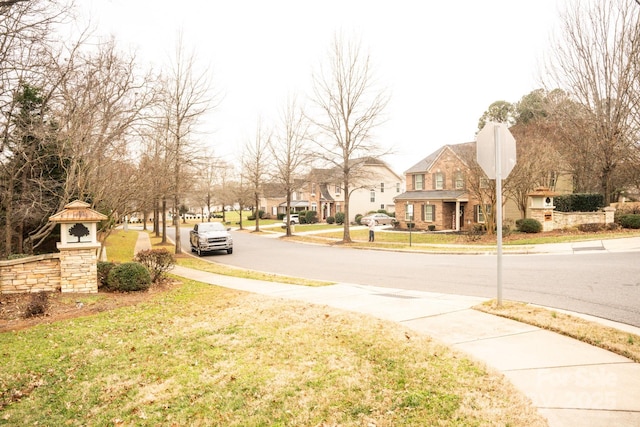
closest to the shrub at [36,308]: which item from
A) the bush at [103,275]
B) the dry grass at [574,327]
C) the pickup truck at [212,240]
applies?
the bush at [103,275]

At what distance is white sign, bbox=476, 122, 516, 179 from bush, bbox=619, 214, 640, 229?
72.1 feet

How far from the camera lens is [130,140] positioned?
685 inches

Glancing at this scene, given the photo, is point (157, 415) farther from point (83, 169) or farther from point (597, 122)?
point (597, 122)

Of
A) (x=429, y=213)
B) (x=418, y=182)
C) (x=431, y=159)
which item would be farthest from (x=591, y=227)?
(x=418, y=182)

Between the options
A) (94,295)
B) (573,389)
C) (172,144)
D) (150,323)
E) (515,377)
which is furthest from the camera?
(172,144)

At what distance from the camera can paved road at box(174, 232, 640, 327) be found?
838 cm

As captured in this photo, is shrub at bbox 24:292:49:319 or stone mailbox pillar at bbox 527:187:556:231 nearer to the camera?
shrub at bbox 24:292:49:319

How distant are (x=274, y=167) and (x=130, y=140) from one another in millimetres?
24889

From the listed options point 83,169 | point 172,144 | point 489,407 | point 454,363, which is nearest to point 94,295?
point 83,169

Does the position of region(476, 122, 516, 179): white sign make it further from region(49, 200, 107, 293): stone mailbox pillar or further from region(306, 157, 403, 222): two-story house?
region(306, 157, 403, 222): two-story house

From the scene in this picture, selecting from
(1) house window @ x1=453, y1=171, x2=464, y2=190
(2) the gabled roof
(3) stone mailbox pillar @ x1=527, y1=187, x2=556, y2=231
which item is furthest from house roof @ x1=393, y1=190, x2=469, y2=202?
(3) stone mailbox pillar @ x1=527, y1=187, x2=556, y2=231

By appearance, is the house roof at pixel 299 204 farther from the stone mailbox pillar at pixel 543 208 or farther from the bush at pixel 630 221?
the bush at pixel 630 221

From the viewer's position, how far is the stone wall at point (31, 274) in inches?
428

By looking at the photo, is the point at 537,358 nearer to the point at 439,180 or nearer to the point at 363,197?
the point at 439,180
